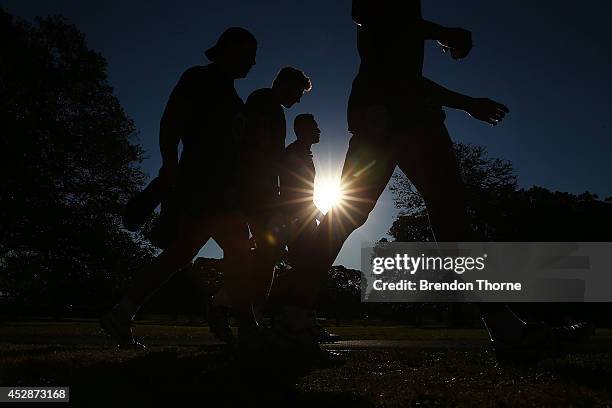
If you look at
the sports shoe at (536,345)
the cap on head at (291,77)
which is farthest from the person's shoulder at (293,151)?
the sports shoe at (536,345)

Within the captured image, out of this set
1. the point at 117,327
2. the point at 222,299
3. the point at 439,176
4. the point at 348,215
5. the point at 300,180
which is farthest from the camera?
the point at 300,180

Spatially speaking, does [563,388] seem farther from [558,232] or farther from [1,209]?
[558,232]

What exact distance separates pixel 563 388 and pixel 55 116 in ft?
71.4

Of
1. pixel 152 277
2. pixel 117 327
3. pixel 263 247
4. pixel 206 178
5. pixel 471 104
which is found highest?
pixel 471 104

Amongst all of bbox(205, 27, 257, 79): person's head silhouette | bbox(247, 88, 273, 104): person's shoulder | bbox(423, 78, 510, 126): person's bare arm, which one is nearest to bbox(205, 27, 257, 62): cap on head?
bbox(205, 27, 257, 79): person's head silhouette

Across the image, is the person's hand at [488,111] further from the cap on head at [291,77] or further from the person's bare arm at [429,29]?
the cap on head at [291,77]

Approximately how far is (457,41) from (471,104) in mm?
428

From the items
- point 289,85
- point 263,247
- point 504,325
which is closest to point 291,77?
point 289,85

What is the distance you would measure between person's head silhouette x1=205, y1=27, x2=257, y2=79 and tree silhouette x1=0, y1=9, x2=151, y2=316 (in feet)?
57.5

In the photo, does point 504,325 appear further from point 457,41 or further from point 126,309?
point 126,309

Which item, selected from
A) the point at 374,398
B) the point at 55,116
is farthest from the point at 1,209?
the point at 374,398

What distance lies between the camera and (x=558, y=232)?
47625mm

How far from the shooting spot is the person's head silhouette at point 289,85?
17.9 feet

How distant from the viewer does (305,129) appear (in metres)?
6.34
